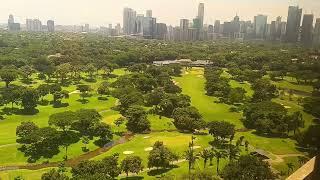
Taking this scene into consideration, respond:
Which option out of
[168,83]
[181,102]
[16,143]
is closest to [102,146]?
[16,143]

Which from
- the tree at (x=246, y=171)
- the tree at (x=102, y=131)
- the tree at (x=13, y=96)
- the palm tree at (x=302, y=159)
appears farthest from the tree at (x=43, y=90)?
the palm tree at (x=302, y=159)

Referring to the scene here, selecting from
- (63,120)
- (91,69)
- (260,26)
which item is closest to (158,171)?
(63,120)

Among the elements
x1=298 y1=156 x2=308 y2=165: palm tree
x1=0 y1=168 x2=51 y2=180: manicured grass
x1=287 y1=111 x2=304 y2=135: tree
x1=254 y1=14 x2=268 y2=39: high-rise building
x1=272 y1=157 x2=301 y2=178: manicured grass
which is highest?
x1=254 y1=14 x2=268 y2=39: high-rise building

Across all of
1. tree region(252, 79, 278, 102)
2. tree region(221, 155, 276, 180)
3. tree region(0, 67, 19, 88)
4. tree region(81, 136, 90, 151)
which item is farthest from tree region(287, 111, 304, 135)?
tree region(0, 67, 19, 88)

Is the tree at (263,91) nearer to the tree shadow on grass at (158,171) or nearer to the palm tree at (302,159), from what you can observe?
the palm tree at (302,159)

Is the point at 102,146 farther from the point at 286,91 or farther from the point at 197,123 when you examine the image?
the point at 286,91

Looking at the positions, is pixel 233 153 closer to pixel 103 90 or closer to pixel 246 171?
pixel 246 171

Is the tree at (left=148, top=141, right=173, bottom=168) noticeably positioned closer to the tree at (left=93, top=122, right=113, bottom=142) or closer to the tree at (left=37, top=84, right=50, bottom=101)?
the tree at (left=93, top=122, right=113, bottom=142)

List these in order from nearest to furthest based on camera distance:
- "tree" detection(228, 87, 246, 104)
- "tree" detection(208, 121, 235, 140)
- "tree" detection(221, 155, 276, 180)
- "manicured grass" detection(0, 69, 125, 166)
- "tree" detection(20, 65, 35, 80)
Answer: "tree" detection(221, 155, 276, 180)
"manicured grass" detection(0, 69, 125, 166)
"tree" detection(208, 121, 235, 140)
"tree" detection(228, 87, 246, 104)
"tree" detection(20, 65, 35, 80)
